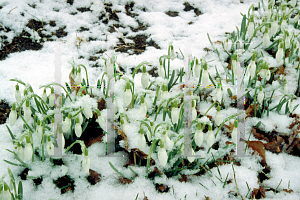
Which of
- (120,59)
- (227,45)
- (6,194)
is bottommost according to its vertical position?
(6,194)

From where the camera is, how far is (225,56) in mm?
2770

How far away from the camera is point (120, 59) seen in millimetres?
2816

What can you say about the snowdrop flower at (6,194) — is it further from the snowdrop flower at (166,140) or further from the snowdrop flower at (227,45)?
the snowdrop flower at (227,45)

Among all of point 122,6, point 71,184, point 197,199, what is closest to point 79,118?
point 71,184

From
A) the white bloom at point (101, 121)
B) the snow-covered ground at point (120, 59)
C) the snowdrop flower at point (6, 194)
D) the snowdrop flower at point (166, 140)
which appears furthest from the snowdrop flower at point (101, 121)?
the snowdrop flower at point (6, 194)

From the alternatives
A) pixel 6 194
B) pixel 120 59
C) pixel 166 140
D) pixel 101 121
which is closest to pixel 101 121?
pixel 101 121

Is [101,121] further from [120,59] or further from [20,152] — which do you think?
[120,59]

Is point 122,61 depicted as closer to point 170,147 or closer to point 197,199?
point 170,147

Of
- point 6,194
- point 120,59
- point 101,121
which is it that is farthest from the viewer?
point 120,59

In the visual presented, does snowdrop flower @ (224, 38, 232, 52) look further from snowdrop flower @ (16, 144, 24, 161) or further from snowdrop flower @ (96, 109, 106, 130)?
snowdrop flower @ (16, 144, 24, 161)

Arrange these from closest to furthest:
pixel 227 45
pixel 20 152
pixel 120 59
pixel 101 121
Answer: pixel 20 152
pixel 101 121
pixel 227 45
pixel 120 59

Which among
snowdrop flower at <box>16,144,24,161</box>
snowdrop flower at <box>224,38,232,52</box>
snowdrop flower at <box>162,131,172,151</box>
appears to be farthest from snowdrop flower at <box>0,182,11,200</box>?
snowdrop flower at <box>224,38,232,52</box>

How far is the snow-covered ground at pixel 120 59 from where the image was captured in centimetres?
163

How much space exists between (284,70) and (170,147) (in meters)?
1.56
